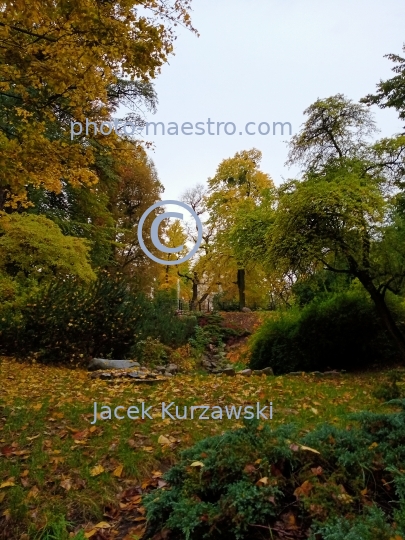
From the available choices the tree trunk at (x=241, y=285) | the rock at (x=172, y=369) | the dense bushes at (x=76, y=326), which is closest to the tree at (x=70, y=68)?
the dense bushes at (x=76, y=326)

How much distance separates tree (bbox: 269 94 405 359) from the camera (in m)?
4.84

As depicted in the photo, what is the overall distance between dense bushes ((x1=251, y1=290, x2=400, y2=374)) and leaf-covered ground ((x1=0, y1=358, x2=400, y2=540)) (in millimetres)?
3160

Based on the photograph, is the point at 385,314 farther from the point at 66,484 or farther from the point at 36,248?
the point at 66,484

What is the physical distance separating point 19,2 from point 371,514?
10.6 ft

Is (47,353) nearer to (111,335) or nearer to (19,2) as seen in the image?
(111,335)

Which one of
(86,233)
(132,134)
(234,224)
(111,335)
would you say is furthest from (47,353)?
(132,134)

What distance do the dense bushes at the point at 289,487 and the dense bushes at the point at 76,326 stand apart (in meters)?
2.93

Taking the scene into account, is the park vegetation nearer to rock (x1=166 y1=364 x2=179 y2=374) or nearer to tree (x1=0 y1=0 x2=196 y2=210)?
tree (x1=0 y1=0 x2=196 y2=210)

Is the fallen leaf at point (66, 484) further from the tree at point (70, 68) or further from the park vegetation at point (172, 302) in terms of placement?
the tree at point (70, 68)

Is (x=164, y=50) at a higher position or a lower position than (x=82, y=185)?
higher

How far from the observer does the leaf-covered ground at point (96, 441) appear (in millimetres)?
1979

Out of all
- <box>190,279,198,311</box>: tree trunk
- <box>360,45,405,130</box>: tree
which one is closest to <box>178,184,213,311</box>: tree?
<box>190,279,198,311</box>: tree trunk

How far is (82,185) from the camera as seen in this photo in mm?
3801

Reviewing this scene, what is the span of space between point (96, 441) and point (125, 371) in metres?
1.62
